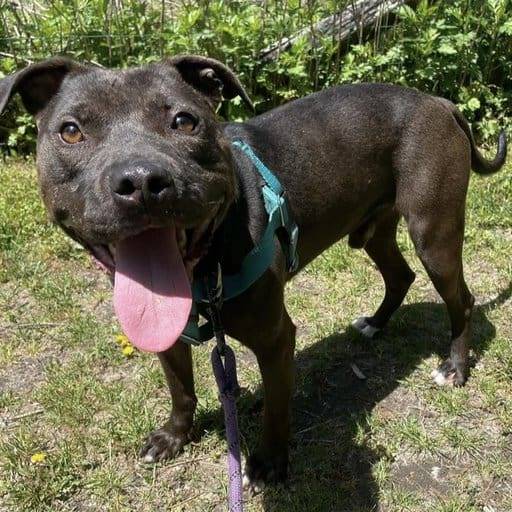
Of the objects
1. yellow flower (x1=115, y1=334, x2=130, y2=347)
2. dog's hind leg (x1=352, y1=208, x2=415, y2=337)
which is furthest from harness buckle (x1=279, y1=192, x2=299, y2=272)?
yellow flower (x1=115, y1=334, x2=130, y2=347)

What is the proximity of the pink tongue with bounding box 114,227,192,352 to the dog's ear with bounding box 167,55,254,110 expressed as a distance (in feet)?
2.91

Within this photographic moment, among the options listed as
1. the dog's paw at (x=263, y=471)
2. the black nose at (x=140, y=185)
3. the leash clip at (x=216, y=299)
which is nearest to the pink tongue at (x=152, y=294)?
the black nose at (x=140, y=185)

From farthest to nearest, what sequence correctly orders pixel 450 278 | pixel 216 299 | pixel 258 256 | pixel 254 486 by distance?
pixel 450 278
pixel 254 486
pixel 258 256
pixel 216 299

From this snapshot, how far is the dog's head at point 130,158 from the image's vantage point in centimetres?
227

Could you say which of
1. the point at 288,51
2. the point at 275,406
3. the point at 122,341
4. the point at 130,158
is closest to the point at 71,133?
the point at 130,158

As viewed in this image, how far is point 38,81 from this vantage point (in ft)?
9.45

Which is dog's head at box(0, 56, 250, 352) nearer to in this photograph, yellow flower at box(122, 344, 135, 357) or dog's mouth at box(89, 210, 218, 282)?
dog's mouth at box(89, 210, 218, 282)

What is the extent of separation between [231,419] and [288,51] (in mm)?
4700

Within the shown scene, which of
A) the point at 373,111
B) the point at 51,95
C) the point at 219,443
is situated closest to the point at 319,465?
the point at 219,443

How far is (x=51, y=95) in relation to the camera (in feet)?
9.57

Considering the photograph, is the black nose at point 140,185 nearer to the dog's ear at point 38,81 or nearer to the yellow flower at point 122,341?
the dog's ear at point 38,81

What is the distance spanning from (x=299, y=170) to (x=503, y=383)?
1799 mm

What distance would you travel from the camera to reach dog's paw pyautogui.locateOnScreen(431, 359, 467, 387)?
4.11 m

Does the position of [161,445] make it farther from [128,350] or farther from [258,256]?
[258,256]
